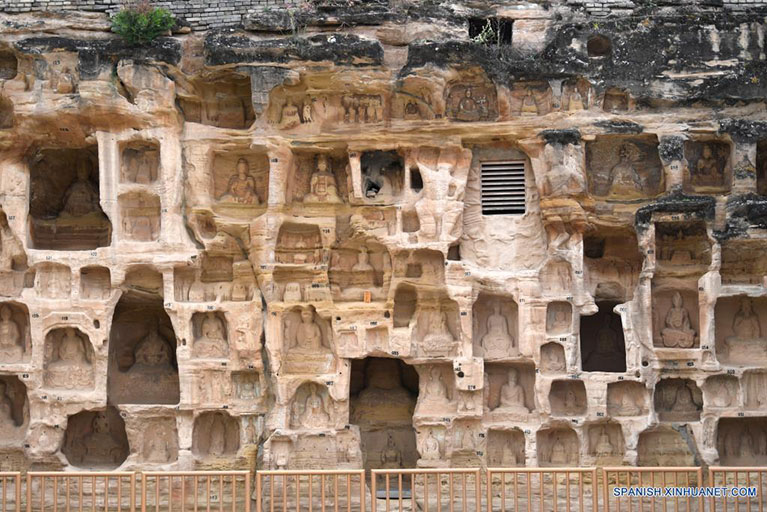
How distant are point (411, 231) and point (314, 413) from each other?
11.9 feet

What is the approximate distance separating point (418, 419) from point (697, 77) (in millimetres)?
7558

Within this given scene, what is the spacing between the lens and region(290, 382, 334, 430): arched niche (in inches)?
669

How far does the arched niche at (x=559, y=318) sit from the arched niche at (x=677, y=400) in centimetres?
191

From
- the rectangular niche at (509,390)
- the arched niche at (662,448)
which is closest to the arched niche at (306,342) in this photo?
the rectangular niche at (509,390)

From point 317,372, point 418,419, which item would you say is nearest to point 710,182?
point 418,419

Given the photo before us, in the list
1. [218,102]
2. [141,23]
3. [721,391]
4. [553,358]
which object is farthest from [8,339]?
[721,391]

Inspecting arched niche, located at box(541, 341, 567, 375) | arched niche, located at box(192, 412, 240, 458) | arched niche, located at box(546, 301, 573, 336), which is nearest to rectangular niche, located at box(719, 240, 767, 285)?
arched niche, located at box(546, 301, 573, 336)

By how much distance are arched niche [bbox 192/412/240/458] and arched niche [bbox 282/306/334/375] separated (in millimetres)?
1507

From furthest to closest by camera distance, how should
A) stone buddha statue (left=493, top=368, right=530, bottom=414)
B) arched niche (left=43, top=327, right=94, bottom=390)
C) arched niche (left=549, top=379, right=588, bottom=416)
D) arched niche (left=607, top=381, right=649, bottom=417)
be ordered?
stone buddha statue (left=493, top=368, right=530, bottom=414)
arched niche (left=43, top=327, right=94, bottom=390)
arched niche (left=549, top=379, right=588, bottom=416)
arched niche (left=607, top=381, right=649, bottom=417)

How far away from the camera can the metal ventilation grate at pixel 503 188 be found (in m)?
17.5

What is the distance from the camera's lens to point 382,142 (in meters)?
17.2

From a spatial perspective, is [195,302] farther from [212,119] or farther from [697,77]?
[697,77]

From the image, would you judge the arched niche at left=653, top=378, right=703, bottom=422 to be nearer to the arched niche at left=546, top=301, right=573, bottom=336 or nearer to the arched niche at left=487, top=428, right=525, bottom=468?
the arched niche at left=546, top=301, right=573, bottom=336

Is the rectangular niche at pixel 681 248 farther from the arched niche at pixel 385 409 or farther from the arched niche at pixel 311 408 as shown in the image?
the arched niche at pixel 311 408
